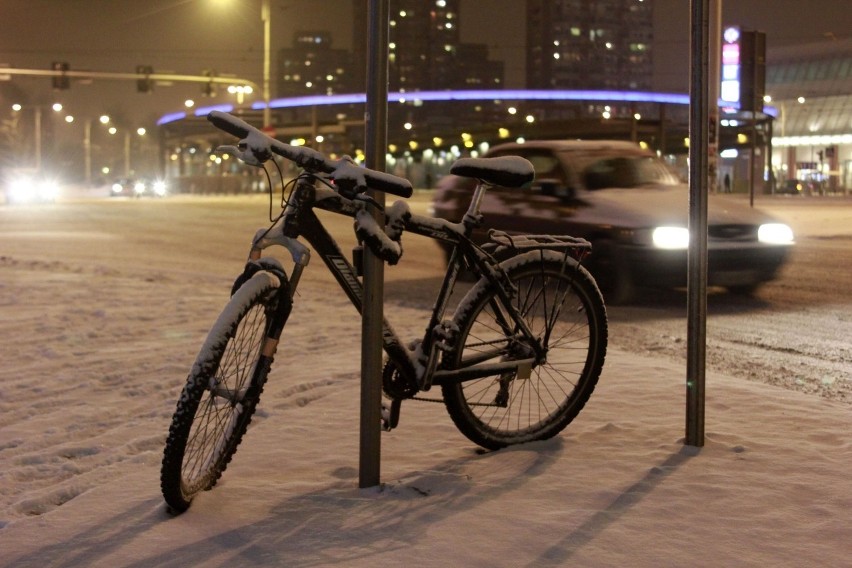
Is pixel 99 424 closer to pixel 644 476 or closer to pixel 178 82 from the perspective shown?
pixel 644 476

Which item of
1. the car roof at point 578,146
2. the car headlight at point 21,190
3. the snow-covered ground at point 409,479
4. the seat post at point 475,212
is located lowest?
the snow-covered ground at point 409,479

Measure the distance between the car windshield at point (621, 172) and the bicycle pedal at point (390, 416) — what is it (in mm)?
6958

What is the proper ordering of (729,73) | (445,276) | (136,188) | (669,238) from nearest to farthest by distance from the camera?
(445,276) → (669,238) → (729,73) → (136,188)

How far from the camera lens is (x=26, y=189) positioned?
61.0m

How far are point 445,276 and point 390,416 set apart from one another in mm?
660

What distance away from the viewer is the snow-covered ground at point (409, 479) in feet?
11.4

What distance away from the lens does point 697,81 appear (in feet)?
15.7

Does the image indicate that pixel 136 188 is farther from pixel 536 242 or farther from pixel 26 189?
pixel 536 242

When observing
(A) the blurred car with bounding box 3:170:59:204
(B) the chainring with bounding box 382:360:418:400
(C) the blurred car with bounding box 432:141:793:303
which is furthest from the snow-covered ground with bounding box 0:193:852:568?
(A) the blurred car with bounding box 3:170:59:204

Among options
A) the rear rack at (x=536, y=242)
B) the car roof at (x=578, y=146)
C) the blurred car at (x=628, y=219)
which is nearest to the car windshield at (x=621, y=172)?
the blurred car at (x=628, y=219)

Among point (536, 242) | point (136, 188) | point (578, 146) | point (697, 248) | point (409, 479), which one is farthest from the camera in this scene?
point (136, 188)

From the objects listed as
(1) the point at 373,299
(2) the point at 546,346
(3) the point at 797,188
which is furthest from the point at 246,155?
(3) the point at 797,188

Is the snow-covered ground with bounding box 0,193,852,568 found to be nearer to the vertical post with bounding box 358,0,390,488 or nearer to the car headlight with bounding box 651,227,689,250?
the vertical post with bounding box 358,0,390,488

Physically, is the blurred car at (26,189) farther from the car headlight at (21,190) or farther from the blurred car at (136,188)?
the blurred car at (136,188)
